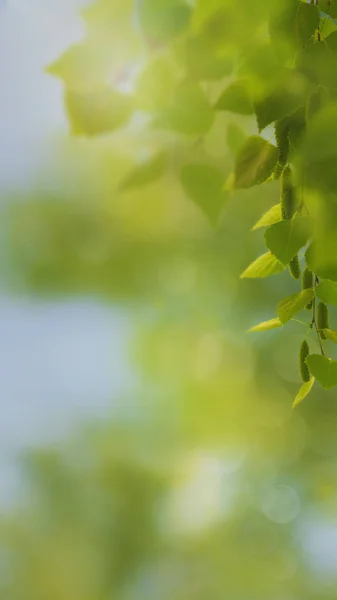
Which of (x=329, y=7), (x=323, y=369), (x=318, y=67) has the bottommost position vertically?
(x=323, y=369)

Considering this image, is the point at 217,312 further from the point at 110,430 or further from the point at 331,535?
the point at 331,535

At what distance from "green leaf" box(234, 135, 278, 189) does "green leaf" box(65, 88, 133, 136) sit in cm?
10

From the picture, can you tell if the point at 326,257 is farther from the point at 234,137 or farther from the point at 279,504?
the point at 279,504

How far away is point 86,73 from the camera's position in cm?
40

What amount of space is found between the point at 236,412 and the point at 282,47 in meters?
5.73

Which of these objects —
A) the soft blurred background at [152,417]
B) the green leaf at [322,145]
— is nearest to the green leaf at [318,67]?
the green leaf at [322,145]

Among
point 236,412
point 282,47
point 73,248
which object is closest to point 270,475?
point 236,412

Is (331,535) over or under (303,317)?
under

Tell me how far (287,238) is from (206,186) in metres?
0.09

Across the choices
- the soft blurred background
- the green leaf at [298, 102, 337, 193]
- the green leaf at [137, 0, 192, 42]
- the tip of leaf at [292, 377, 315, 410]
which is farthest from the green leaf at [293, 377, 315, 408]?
the soft blurred background

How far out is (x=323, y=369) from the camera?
54 cm

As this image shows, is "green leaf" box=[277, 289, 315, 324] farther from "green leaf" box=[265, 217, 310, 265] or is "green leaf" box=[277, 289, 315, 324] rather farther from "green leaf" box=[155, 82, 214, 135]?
"green leaf" box=[155, 82, 214, 135]

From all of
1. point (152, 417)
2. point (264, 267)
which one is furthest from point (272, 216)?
point (152, 417)

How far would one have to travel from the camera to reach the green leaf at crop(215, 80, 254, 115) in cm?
45
